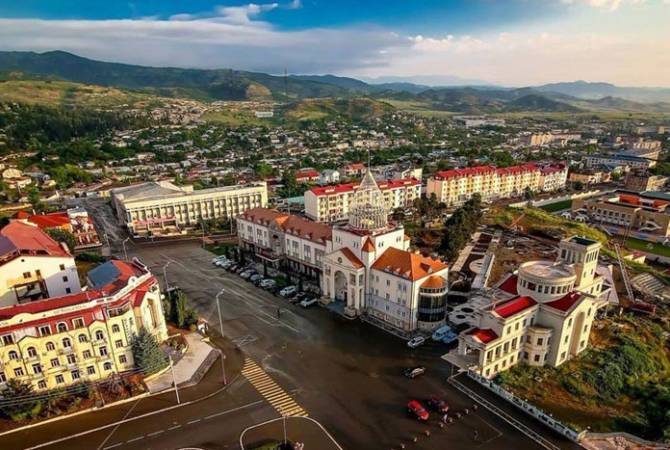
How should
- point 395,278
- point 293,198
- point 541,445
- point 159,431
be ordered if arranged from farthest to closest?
1. point 293,198
2. point 395,278
3. point 159,431
4. point 541,445

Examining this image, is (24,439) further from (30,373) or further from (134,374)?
(134,374)

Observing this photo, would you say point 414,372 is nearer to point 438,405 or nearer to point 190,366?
point 438,405

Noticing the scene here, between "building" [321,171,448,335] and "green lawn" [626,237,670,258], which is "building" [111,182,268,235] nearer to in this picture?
"building" [321,171,448,335]

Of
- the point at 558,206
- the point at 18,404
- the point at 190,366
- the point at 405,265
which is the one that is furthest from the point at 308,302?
the point at 558,206

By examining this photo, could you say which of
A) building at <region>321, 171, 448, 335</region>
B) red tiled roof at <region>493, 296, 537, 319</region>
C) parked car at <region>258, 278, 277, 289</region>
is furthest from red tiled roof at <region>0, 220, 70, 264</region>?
red tiled roof at <region>493, 296, 537, 319</region>

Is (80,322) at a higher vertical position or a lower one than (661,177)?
higher

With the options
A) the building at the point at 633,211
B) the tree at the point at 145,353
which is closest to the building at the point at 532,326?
the tree at the point at 145,353

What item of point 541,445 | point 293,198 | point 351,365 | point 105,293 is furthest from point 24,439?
point 293,198
